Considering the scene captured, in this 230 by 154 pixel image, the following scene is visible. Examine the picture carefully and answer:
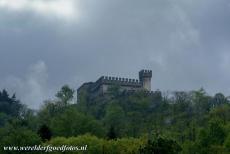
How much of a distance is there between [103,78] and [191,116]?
109 feet

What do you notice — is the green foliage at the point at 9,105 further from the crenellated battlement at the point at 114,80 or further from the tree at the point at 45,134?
the tree at the point at 45,134

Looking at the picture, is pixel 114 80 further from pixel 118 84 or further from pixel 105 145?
pixel 105 145

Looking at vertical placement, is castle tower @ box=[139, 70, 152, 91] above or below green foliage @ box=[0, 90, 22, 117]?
above

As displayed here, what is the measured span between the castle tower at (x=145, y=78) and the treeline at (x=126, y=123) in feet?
41.4

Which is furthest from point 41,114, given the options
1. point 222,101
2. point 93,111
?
point 222,101

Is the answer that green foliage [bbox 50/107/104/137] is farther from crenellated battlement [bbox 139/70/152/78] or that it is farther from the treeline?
crenellated battlement [bbox 139/70/152/78]

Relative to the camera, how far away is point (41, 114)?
97.8 m

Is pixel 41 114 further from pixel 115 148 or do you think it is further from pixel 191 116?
pixel 115 148

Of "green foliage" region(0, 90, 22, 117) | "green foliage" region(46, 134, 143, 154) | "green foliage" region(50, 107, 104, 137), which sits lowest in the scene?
"green foliage" region(46, 134, 143, 154)

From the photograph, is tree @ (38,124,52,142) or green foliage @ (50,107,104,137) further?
green foliage @ (50,107,104,137)

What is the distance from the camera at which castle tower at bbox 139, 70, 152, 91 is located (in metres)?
134

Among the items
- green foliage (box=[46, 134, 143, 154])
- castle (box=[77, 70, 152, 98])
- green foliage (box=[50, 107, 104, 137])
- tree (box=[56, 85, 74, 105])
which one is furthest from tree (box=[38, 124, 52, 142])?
castle (box=[77, 70, 152, 98])

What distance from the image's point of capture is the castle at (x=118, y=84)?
128 m

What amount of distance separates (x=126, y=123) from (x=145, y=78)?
4051 cm
